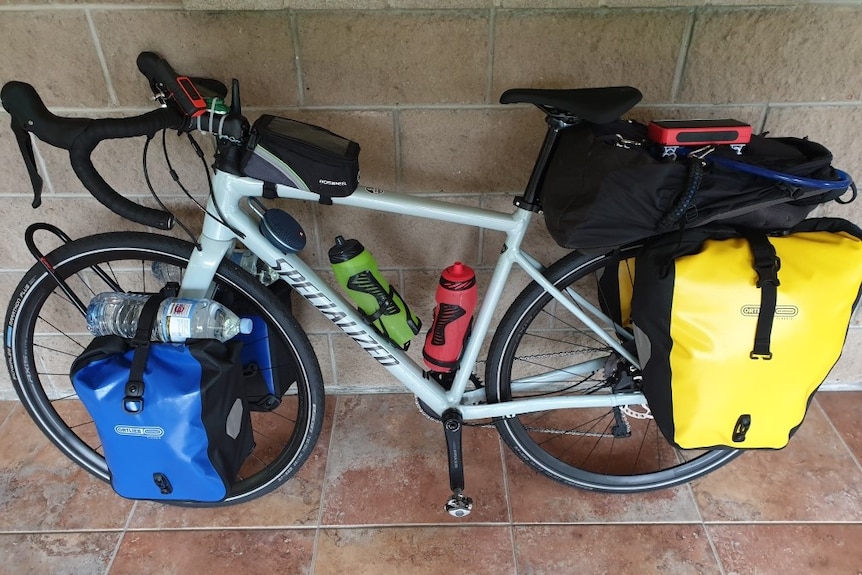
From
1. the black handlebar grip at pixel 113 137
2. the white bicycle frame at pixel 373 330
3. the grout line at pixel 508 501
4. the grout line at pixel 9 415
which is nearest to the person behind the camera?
the black handlebar grip at pixel 113 137

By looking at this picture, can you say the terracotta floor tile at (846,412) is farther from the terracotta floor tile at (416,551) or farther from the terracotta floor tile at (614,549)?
the terracotta floor tile at (416,551)

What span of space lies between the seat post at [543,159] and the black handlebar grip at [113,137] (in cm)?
67

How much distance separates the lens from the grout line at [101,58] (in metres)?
1.22

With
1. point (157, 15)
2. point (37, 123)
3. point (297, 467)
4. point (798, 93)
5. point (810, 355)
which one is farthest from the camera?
point (297, 467)

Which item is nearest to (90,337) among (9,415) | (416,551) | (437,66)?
(9,415)

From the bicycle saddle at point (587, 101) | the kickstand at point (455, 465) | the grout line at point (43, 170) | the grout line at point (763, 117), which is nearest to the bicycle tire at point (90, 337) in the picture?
the grout line at point (43, 170)

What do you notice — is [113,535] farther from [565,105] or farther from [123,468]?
[565,105]

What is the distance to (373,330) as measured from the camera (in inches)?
51.8

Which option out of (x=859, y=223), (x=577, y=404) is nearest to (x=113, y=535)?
(x=577, y=404)

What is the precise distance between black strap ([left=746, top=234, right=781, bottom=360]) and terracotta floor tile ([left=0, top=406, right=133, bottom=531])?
59.2 inches

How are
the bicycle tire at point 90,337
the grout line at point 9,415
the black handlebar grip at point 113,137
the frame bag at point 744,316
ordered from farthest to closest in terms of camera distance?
the grout line at point 9,415 < the bicycle tire at point 90,337 < the frame bag at point 744,316 < the black handlebar grip at point 113,137

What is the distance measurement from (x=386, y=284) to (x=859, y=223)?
125 cm

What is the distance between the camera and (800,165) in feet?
3.37

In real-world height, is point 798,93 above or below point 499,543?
above
